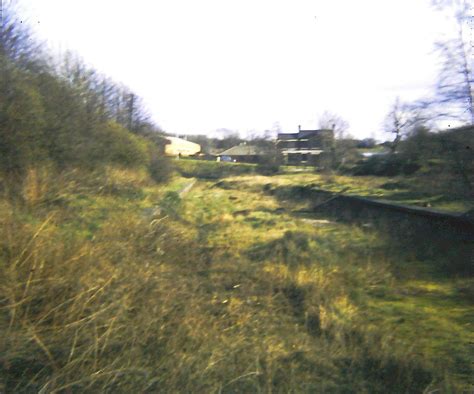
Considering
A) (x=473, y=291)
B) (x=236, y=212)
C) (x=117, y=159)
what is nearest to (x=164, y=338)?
(x=473, y=291)

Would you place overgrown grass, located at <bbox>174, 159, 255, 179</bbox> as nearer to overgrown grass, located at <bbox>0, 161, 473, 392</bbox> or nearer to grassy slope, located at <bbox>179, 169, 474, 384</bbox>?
grassy slope, located at <bbox>179, 169, 474, 384</bbox>

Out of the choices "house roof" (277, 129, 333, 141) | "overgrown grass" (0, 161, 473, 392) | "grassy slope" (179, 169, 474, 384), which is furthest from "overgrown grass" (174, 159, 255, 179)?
"overgrown grass" (0, 161, 473, 392)

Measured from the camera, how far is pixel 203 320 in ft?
18.2

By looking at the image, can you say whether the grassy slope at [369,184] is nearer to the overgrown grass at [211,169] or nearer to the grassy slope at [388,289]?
the grassy slope at [388,289]

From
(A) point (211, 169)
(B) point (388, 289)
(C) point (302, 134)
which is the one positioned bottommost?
(B) point (388, 289)

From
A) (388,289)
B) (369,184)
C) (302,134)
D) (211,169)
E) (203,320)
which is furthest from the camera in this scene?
(211,169)

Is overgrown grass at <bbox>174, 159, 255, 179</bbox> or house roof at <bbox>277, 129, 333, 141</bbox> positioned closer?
house roof at <bbox>277, 129, 333, 141</bbox>

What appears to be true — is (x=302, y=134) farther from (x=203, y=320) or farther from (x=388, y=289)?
(x=203, y=320)

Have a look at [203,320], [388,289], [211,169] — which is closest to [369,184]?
[388,289]

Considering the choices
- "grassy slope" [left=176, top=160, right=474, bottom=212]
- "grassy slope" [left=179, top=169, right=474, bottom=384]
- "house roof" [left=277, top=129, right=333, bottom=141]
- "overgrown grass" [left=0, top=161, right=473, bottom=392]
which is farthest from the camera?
"house roof" [left=277, top=129, right=333, bottom=141]

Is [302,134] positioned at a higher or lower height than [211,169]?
higher

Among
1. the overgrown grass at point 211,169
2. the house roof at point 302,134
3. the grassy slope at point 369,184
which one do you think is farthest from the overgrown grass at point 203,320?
the overgrown grass at point 211,169

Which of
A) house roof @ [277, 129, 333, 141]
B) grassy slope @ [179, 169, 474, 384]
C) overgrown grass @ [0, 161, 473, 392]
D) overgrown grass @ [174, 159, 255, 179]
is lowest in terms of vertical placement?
grassy slope @ [179, 169, 474, 384]

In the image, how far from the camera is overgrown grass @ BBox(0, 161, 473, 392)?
4.23 m
